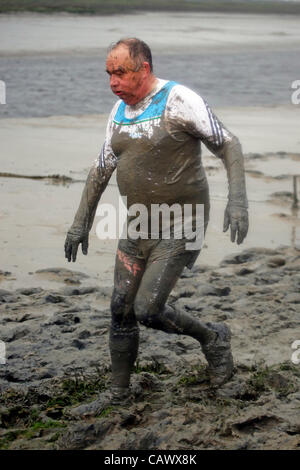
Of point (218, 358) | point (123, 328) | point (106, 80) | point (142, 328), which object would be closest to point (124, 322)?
point (123, 328)

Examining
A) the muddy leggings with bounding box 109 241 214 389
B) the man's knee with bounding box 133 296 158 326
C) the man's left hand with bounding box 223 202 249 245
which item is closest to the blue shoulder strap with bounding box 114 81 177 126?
the man's left hand with bounding box 223 202 249 245

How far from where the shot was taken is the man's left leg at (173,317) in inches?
183

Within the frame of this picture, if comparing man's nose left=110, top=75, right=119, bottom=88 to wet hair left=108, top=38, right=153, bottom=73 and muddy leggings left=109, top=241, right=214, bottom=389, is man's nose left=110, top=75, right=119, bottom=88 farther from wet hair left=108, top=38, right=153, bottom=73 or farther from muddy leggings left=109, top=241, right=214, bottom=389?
muddy leggings left=109, top=241, right=214, bottom=389

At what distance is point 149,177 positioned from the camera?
466 cm

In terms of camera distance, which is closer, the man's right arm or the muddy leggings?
the muddy leggings

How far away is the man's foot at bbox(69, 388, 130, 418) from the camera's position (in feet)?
15.3

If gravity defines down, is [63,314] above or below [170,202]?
below

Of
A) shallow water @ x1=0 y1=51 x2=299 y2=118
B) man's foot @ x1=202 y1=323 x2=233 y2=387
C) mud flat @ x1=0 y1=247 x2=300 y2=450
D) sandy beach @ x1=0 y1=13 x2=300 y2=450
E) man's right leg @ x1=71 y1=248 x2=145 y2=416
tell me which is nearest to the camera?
mud flat @ x1=0 y1=247 x2=300 y2=450

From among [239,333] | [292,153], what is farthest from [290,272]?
A: [292,153]

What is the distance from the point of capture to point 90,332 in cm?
600

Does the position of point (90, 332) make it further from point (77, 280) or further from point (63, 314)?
point (77, 280)

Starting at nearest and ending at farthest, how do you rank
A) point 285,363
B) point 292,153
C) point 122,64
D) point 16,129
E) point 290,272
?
1. point 122,64
2. point 285,363
3. point 290,272
4. point 292,153
5. point 16,129

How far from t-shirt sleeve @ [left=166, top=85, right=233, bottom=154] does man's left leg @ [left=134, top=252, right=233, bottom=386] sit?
0.65 metres

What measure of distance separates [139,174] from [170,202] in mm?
218
